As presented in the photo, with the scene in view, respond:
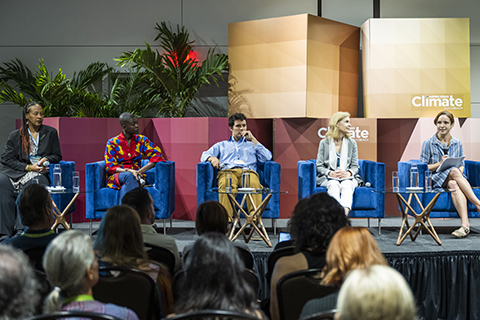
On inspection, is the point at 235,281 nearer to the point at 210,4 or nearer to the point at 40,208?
the point at 40,208

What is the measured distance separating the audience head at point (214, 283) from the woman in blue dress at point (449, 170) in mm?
3814

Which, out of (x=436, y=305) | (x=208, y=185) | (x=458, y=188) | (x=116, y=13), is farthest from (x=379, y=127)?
(x=116, y=13)

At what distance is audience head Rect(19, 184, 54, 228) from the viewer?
2836mm

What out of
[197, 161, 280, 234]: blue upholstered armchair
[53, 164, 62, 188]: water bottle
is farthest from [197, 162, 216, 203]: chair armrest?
[53, 164, 62, 188]: water bottle

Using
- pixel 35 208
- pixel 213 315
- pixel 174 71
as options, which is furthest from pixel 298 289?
pixel 174 71

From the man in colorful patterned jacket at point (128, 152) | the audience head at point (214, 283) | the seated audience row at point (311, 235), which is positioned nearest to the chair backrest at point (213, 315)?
the audience head at point (214, 283)

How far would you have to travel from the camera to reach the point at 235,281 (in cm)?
163

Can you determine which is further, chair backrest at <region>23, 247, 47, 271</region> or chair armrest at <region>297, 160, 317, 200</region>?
chair armrest at <region>297, 160, 317, 200</region>

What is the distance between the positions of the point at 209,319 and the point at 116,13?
21.9 ft

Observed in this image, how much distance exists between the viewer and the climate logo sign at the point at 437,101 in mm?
6609

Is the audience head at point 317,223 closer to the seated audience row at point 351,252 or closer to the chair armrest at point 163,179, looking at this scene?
the seated audience row at point 351,252

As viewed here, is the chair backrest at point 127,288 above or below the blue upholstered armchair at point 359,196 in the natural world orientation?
below

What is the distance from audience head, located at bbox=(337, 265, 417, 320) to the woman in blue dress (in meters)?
4.05

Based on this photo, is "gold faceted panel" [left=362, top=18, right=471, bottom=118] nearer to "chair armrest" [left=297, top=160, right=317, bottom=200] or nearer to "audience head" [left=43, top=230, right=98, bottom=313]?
"chair armrest" [left=297, top=160, right=317, bottom=200]
